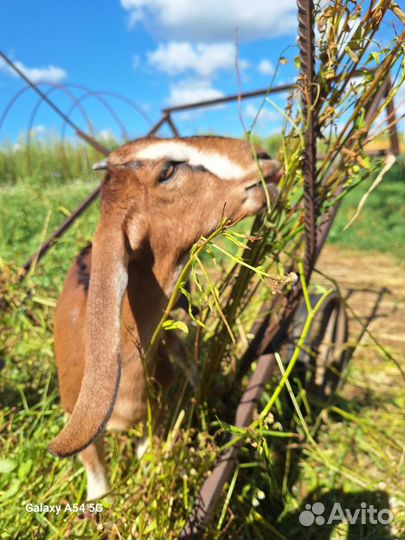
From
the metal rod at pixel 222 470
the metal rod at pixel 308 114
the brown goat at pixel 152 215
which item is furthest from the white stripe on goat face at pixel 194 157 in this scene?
the metal rod at pixel 222 470

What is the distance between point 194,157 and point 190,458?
1.40m

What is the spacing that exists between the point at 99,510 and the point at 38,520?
15.4 inches

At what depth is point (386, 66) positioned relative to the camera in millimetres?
1661

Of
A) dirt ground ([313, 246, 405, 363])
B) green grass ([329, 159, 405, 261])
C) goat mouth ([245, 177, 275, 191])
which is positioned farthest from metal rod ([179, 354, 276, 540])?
green grass ([329, 159, 405, 261])

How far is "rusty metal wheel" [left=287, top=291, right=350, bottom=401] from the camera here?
308 centimetres

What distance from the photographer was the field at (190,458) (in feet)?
6.63

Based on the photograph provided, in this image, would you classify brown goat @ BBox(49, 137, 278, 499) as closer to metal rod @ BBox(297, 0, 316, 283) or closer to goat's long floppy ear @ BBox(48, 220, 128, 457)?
goat's long floppy ear @ BBox(48, 220, 128, 457)

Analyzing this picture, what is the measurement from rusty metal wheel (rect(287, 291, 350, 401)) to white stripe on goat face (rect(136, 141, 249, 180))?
4.15ft

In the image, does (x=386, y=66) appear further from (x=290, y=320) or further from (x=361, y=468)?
(x=361, y=468)

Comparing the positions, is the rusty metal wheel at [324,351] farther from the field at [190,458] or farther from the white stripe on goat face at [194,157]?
the white stripe on goat face at [194,157]

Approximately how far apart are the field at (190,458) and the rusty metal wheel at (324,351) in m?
0.16

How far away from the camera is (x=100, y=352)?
1.59 metres

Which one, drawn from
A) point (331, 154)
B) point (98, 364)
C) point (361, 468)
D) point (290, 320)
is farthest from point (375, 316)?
point (98, 364)

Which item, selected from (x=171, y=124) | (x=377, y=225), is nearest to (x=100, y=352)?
(x=171, y=124)
